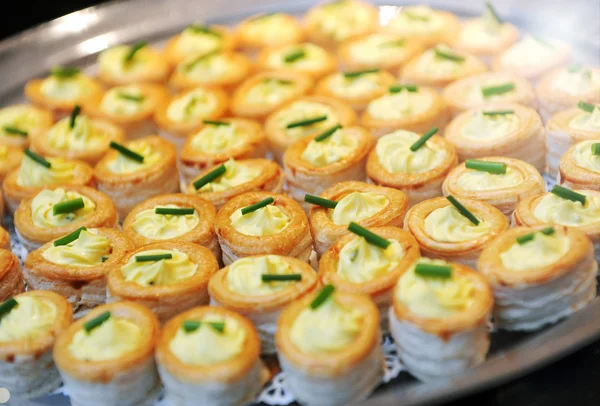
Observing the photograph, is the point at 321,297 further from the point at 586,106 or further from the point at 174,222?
the point at 586,106

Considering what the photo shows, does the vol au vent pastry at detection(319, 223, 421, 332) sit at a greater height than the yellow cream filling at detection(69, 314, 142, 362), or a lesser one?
lesser

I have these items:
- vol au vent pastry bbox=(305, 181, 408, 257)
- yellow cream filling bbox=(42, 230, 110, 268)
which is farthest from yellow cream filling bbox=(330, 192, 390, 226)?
yellow cream filling bbox=(42, 230, 110, 268)

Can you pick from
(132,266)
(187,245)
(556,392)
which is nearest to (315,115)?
(187,245)

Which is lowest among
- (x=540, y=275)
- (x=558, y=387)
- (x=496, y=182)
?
(x=558, y=387)

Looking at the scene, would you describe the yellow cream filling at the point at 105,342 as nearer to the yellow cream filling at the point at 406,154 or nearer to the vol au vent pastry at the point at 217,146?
the vol au vent pastry at the point at 217,146

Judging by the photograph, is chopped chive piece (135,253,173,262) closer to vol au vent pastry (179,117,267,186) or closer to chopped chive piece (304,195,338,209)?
chopped chive piece (304,195,338,209)

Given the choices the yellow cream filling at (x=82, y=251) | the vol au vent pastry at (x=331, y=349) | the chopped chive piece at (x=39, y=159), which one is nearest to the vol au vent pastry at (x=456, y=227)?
the vol au vent pastry at (x=331, y=349)

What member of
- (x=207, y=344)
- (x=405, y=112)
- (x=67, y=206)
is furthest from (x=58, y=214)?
(x=405, y=112)
